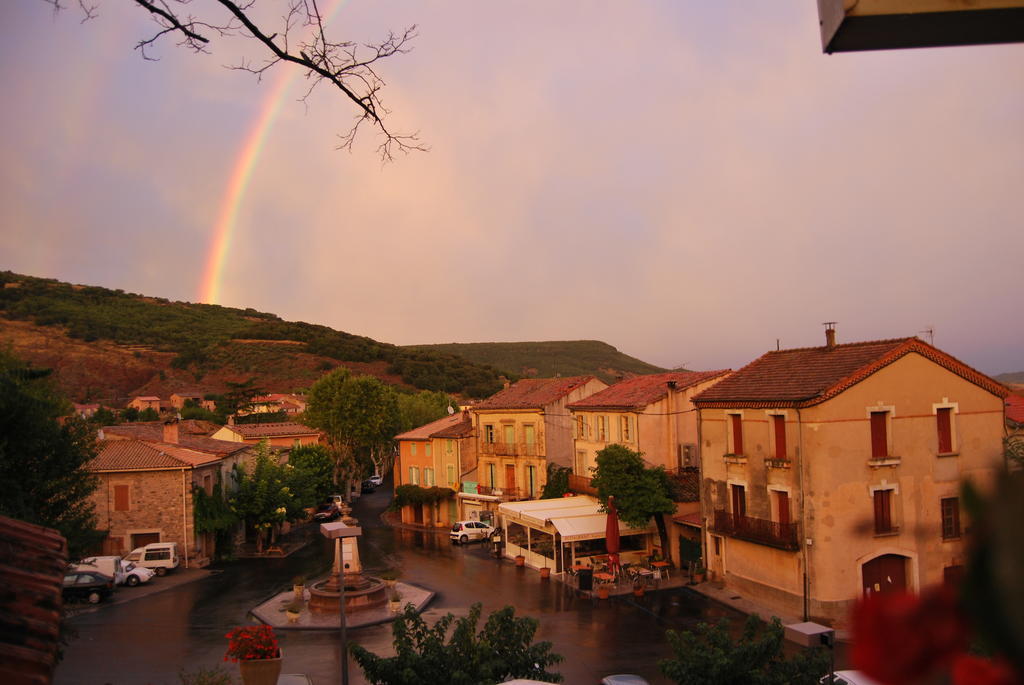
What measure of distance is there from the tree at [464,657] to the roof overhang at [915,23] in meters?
11.6

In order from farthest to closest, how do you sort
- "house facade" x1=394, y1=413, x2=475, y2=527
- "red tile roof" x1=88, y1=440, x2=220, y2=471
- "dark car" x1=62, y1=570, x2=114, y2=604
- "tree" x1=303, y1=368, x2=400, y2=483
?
"tree" x1=303, y1=368, x2=400, y2=483 → "house facade" x1=394, y1=413, x2=475, y2=527 → "red tile roof" x1=88, y1=440, x2=220, y2=471 → "dark car" x1=62, y1=570, x2=114, y2=604

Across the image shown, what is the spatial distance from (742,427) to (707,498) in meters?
3.82

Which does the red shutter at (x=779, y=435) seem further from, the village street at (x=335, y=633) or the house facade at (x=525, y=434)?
the house facade at (x=525, y=434)

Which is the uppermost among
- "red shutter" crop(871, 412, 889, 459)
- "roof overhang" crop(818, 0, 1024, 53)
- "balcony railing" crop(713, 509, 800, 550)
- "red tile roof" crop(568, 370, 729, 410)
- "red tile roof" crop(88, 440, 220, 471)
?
"roof overhang" crop(818, 0, 1024, 53)

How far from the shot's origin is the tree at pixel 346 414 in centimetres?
6462

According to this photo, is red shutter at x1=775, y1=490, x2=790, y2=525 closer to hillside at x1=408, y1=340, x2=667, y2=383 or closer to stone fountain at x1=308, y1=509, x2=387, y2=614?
stone fountain at x1=308, y1=509, x2=387, y2=614

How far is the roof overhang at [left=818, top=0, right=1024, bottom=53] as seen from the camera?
8.78ft

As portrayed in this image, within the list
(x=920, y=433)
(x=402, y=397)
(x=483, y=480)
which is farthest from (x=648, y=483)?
(x=402, y=397)

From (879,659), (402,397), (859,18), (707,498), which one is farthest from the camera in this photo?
(402,397)

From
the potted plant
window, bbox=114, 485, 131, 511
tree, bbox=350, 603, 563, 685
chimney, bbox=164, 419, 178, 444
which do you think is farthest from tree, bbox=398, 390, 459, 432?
tree, bbox=350, 603, 563, 685

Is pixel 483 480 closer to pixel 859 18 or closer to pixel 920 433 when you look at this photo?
pixel 920 433

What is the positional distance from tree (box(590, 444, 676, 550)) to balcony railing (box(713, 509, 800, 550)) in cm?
296

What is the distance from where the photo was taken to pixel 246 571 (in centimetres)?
3825

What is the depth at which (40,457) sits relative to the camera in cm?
1795
